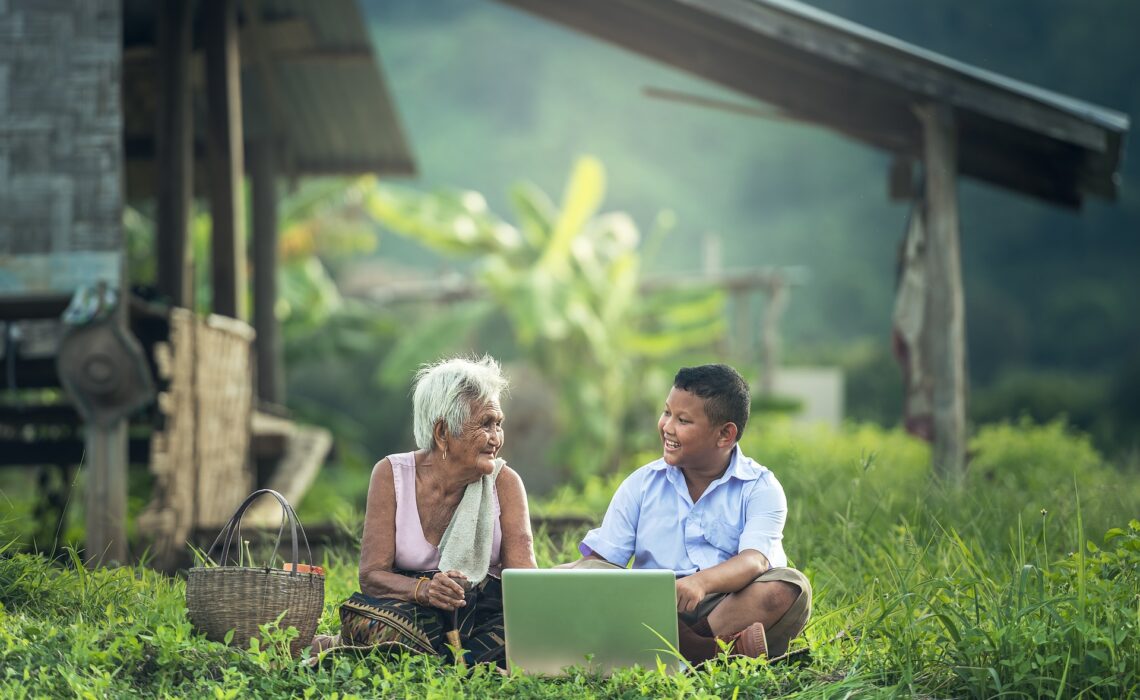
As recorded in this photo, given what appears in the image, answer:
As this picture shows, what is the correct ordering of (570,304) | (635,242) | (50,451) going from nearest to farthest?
1. (50,451)
2. (570,304)
3. (635,242)

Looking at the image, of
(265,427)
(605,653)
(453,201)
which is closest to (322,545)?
(265,427)

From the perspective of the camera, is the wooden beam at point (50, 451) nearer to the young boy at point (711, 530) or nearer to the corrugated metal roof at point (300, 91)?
the corrugated metal roof at point (300, 91)

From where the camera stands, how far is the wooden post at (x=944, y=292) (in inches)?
321

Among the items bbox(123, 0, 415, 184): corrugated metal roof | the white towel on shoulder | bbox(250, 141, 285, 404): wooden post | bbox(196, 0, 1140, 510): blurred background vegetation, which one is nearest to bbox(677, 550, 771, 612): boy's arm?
the white towel on shoulder

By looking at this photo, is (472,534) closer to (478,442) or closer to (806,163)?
(478,442)

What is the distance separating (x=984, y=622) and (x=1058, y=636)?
0.30 meters

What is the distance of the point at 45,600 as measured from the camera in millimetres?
4566

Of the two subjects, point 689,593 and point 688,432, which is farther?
point 688,432

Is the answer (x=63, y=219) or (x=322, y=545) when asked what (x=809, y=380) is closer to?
(x=322, y=545)

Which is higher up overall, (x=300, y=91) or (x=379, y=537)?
(x=300, y=91)

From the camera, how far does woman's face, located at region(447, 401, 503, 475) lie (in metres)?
4.35

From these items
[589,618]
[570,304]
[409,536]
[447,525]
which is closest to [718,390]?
[589,618]

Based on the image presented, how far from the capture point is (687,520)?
176 inches

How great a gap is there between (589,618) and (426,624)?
2.05ft
